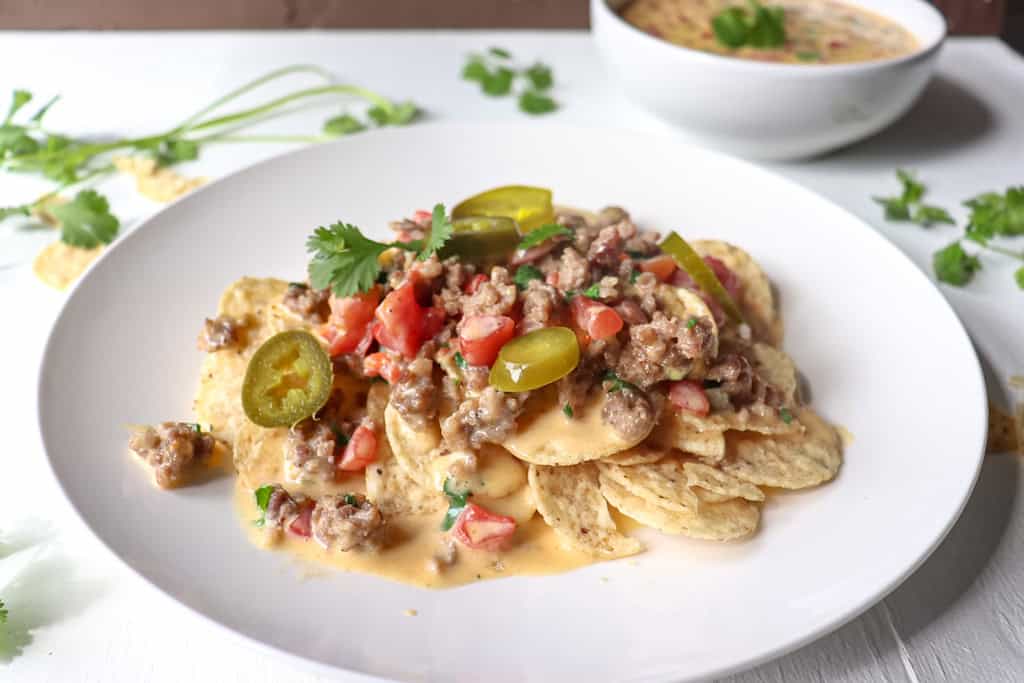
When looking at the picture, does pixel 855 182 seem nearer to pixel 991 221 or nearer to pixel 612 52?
pixel 991 221

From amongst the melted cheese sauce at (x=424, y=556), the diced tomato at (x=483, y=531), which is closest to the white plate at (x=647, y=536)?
the melted cheese sauce at (x=424, y=556)

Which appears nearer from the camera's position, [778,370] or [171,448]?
[171,448]

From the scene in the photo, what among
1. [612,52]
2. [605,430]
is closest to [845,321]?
[605,430]

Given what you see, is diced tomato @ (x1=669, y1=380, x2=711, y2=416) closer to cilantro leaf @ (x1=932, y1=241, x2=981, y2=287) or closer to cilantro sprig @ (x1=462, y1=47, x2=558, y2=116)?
cilantro leaf @ (x1=932, y1=241, x2=981, y2=287)

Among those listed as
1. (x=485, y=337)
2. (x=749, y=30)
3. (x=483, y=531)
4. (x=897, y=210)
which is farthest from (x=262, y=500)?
(x=749, y=30)

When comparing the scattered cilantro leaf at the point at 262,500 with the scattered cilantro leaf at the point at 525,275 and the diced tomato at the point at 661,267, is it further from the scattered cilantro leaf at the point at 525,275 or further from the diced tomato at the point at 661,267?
the diced tomato at the point at 661,267

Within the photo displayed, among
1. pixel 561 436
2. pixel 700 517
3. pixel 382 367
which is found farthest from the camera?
pixel 382 367

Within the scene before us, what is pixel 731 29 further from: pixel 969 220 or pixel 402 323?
pixel 402 323

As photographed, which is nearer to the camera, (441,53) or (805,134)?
(805,134)
